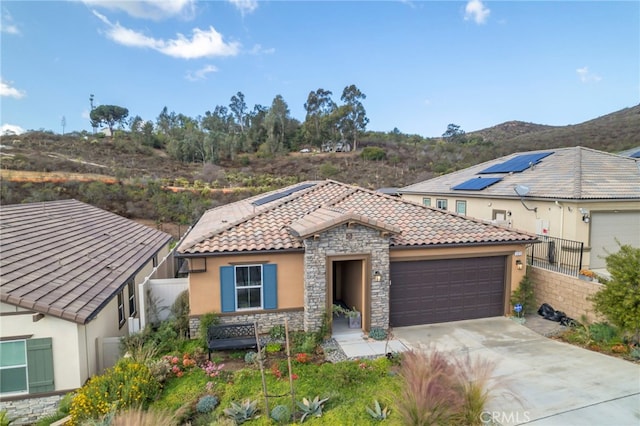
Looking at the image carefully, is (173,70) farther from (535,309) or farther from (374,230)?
(535,309)

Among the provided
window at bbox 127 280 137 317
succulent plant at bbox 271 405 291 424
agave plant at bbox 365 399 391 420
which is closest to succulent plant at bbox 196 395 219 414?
succulent plant at bbox 271 405 291 424

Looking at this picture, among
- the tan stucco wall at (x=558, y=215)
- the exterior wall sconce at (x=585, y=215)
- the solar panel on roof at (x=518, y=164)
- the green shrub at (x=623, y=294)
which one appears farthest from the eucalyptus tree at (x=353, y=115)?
the green shrub at (x=623, y=294)

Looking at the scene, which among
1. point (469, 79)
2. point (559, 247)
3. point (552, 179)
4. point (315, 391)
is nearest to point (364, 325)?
point (315, 391)

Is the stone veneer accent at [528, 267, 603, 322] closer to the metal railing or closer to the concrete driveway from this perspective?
the metal railing

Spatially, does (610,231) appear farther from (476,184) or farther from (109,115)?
(109,115)

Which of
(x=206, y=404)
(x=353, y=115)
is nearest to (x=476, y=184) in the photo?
(x=206, y=404)

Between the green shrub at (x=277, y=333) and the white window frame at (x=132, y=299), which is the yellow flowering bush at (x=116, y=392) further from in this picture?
the white window frame at (x=132, y=299)
